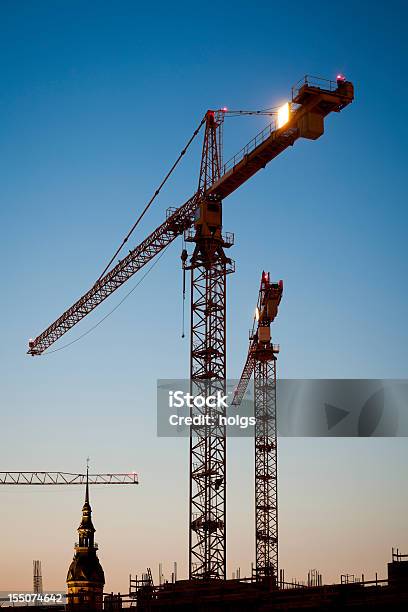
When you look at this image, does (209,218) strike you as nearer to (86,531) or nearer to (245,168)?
(245,168)

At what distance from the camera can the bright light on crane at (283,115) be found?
228 ft

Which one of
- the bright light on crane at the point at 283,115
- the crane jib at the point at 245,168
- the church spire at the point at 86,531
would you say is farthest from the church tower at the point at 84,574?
the bright light on crane at the point at 283,115

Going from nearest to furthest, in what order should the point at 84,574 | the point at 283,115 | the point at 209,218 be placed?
the point at 283,115 < the point at 209,218 < the point at 84,574

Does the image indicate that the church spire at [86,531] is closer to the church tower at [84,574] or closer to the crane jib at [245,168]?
the church tower at [84,574]

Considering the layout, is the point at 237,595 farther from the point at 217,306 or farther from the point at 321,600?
the point at 217,306

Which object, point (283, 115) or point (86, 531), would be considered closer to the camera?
point (283, 115)

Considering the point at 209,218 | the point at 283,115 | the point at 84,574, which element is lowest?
the point at 84,574

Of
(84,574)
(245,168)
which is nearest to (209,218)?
(245,168)

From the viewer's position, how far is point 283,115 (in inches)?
2763

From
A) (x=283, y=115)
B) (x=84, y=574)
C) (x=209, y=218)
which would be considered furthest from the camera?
(x=84, y=574)

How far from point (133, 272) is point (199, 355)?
70.8 ft

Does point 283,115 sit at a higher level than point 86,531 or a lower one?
higher

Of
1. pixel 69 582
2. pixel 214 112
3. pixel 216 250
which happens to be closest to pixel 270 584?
pixel 216 250

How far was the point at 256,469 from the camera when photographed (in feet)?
346
